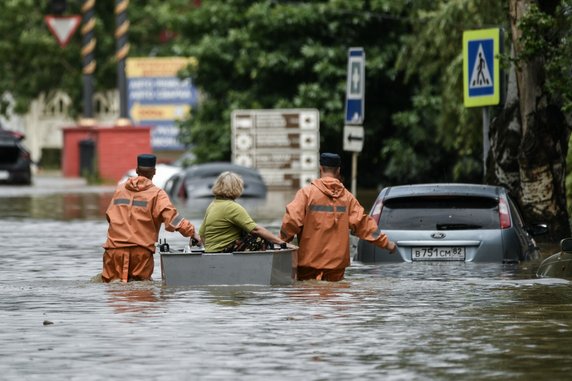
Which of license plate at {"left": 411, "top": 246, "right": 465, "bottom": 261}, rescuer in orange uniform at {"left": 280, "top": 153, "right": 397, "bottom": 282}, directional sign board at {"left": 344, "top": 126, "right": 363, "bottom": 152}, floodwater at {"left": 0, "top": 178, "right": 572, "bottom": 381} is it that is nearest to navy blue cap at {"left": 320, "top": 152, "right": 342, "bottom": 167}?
rescuer in orange uniform at {"left": 280, "top": 153, "right": 397, "bottom": 282}

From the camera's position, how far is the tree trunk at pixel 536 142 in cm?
2553

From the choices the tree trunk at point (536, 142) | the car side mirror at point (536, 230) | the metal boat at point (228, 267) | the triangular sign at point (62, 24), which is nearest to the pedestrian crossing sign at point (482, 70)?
the tree trunk at point (536, 142)

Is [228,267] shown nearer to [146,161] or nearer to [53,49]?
[146,161]

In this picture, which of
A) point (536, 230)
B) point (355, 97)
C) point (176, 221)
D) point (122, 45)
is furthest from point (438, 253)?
point (122, 45)

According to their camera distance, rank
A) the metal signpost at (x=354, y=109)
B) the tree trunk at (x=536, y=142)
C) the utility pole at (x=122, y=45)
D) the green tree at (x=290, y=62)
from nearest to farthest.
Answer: the tree trunk at (x=536, y=142) → the metal signpost at (x=354, y=109) → the green tree at (x=290, y=62) → the utility pole at (x=122, y=45)

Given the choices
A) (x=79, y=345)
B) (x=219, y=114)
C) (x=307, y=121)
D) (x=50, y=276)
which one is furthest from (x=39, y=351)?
(x=219, y=114)

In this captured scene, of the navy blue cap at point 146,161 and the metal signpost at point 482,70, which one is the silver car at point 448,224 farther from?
the metal signpost at point 482,70

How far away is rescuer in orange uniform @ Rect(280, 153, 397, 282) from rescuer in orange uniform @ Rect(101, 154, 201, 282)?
124 cm

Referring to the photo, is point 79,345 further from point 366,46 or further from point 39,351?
point 366,46

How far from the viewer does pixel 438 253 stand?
19203mm

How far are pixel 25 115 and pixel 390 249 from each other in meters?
70.7

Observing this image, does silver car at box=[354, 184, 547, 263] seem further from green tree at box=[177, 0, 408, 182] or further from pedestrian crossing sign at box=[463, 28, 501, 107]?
green tree at box=[177, 0, 408, 182]

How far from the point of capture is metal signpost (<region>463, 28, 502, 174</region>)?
25297 millimetres

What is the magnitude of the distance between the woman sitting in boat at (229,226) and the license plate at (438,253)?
2200 millimetres
